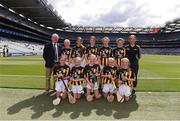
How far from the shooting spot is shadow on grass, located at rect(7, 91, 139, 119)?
8625 mm

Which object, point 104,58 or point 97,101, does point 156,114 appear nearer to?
point 97,101

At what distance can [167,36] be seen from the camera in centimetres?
12762

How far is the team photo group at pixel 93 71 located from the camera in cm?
985

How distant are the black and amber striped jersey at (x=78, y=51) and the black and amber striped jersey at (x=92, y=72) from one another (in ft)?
2.52

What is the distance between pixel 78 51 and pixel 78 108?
2314mm

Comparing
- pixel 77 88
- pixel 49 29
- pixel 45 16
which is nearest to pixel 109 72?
pixel 77 88

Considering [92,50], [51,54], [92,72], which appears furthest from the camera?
[92,50]

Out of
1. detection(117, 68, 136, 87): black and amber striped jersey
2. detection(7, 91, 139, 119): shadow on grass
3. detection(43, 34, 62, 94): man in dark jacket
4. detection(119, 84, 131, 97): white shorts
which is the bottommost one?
detection(7, 91, 139, 119): shadow on grass

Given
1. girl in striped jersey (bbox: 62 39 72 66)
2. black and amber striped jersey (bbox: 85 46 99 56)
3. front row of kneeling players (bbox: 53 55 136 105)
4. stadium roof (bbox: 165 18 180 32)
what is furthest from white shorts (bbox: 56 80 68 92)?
stadium roof (bbox: 165 18 180 32)

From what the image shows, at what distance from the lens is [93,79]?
9.98 meters

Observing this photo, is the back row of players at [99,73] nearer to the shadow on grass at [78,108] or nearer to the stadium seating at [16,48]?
the shadow on grass at [78,108]

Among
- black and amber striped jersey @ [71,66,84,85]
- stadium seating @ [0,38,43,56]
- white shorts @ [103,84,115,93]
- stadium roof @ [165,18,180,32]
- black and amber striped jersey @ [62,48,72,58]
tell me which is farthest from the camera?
stadium roof @ [165,18,180,32]

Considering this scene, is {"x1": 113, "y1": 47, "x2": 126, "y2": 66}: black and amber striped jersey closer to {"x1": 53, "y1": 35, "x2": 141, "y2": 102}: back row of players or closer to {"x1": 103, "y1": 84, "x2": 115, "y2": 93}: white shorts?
{"x1": 53, "y1": 35, "x2": 141, "y2": 102}: back row of players

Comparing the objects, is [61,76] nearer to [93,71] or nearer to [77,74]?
[77,74]
